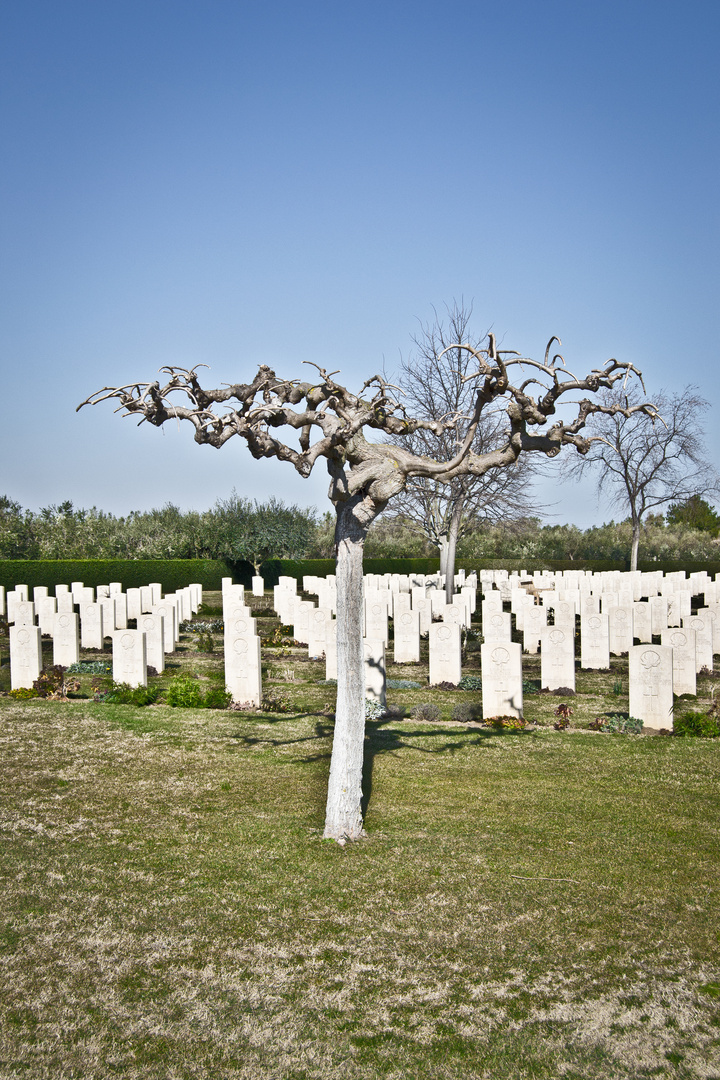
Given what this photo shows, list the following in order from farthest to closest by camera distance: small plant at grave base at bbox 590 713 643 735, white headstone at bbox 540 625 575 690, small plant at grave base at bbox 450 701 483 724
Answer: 1. white headstone at bbox 540 625 575 690
2. small plant at grave base at bbox 450 701 483 724
3. small plant at grave base at bbox 590 713 643 735

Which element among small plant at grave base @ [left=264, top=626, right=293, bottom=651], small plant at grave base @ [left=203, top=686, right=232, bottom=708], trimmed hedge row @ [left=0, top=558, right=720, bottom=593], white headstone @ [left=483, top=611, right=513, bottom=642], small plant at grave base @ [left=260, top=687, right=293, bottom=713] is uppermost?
trimmed hedge row @ [left=0, top=558, right=720, bottom=593]

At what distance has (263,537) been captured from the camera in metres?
40.8

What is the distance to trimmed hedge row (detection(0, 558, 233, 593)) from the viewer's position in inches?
1334

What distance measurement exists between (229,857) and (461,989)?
2.52m

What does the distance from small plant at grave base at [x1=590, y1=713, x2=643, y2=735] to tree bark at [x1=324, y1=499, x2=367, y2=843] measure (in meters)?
5.26

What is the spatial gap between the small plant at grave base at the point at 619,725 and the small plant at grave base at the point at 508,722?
985 mm

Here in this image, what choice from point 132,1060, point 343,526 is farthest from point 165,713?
point 132,1060

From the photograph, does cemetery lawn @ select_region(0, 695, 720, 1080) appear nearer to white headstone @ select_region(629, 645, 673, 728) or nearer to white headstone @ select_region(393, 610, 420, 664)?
white headstone @ select_region(629, 645, 673, 728)

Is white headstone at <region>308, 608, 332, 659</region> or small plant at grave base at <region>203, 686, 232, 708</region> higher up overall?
white headstone at <region>308, 608, 332, 659</region>

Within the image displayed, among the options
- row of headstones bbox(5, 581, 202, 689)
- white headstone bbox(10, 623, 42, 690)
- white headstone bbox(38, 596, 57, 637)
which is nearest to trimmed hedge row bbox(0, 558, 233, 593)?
row of headstones bbox(5, 581, 202, 689)

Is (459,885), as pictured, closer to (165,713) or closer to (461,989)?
(461,989)

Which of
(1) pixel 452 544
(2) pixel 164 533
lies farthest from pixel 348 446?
(2) pixel 164 533

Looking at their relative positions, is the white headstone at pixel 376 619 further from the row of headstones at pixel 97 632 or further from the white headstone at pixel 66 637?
the white headstone at pixel 66 637

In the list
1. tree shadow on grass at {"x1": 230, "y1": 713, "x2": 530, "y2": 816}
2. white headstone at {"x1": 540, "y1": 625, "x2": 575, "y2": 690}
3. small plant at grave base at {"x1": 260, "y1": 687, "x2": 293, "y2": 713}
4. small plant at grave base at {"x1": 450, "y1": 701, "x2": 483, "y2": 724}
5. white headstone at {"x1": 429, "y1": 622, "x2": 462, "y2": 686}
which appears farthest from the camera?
white headstone at {"x1": 429, "y1": 622, "x2": 462, "y2": 686}
